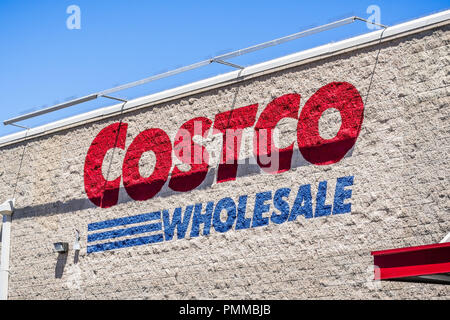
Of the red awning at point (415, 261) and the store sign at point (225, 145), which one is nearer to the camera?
the red awning at point (415, 261)

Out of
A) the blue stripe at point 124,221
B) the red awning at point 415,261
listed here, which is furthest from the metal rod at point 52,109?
the red awning at point 415,261

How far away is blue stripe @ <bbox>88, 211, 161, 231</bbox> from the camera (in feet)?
53.1

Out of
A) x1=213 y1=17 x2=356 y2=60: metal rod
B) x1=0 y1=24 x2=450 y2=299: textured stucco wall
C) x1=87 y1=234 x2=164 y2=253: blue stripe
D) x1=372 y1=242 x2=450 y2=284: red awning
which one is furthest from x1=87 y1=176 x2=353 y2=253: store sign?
x1=372 y1=242 x2=450 y2=284: red awning

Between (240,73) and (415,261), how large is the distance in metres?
6.86

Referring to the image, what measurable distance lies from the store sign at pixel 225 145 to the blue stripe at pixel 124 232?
0.60 m

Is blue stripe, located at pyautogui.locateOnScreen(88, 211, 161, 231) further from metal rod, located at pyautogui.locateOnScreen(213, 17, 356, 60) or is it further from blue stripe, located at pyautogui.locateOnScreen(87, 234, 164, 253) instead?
metal rod, located at pyautogui.locateOnScreen(213, 17, 356, 60)

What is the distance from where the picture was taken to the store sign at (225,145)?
1384cm

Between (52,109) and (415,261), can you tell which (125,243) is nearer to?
(52,109)

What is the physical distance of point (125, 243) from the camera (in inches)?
649

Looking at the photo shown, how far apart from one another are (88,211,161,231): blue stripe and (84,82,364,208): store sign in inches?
14.5

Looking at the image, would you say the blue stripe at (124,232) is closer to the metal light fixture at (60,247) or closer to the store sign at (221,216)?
the store sign at (221,216)

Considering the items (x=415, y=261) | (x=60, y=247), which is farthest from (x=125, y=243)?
(x=415, y=261)

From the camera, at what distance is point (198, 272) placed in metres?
15.2

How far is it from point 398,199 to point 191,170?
15.0 feet
